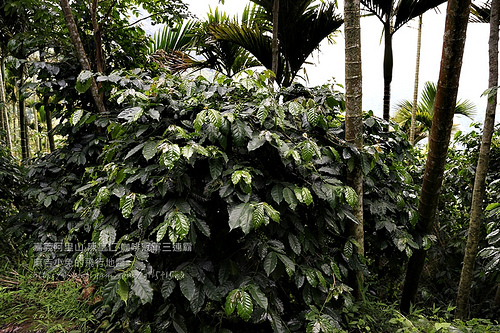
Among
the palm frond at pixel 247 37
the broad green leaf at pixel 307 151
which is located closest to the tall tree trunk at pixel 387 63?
the palm frond at pixel 247 37

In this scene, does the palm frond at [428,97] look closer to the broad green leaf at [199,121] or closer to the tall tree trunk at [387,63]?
the tall tree trunk at [387,63]

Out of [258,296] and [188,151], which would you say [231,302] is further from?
[188,151]

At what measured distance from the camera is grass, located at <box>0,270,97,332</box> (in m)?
1.92

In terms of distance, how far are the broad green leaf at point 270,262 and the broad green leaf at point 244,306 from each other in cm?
12

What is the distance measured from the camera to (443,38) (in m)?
1.66

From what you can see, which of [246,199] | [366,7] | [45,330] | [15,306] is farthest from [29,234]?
[366,7]

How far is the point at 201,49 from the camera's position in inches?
157

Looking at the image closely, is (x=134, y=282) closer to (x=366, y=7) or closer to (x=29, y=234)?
Result: (x=29, y=234)

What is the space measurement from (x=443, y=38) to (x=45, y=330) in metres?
2.64

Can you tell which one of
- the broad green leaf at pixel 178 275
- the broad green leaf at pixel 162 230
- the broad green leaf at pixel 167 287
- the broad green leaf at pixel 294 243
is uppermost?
the broad green leaf at pixel 162 230

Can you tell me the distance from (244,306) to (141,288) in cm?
40

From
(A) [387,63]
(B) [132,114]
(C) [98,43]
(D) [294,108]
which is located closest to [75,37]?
(C) [98,43]

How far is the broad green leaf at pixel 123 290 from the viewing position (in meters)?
1.27

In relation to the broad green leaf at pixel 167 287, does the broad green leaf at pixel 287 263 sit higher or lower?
higher
